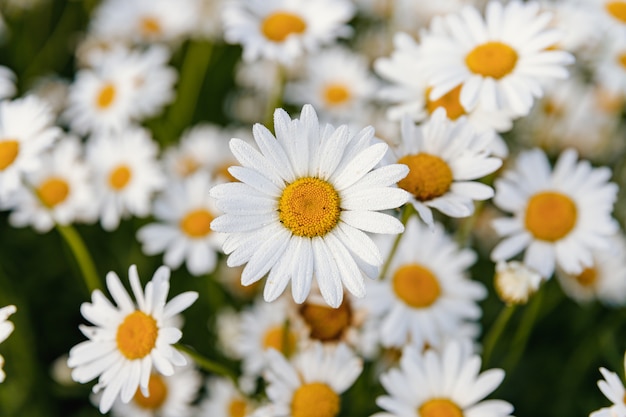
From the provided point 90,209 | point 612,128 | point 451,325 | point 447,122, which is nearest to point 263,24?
point 90,209

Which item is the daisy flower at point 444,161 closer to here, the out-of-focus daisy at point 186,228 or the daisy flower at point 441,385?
the daisy flower at point 441,385

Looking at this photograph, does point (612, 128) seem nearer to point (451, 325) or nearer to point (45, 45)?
point (451, 325)

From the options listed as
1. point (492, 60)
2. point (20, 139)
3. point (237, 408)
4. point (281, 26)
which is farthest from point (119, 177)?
point (492, 60)

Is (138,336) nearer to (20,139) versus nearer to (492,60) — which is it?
(20,139)

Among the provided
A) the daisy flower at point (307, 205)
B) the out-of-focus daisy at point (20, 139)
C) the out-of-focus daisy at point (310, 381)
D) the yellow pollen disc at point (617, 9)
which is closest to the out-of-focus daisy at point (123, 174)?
the out-of-focus daisy at point (20, 139)

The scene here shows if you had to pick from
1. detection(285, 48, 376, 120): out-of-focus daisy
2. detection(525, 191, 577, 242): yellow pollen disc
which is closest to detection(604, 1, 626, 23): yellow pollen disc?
detection(525, 191, 577, 242): yellow pollen disc

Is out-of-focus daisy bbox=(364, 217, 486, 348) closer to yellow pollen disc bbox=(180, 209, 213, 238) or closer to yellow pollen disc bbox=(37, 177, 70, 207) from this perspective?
yellow pollen disc bbox=(180, 209, 213, 238)
